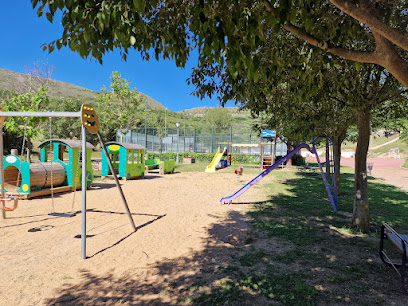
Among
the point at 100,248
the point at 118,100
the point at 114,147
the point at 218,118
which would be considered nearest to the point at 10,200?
the point at 100,248

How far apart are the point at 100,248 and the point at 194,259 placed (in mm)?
1723

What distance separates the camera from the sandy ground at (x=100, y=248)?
10.6 feet

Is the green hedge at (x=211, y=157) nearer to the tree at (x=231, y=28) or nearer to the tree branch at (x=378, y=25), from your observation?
the tree at (x=231, y=28)

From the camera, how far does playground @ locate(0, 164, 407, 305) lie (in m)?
3.10

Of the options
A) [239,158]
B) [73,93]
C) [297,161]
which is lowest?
[297,161]

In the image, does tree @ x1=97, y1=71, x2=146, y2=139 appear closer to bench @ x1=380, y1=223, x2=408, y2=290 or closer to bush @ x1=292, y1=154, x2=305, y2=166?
bush @ x1=292, y1=154, x2=305, y2=166

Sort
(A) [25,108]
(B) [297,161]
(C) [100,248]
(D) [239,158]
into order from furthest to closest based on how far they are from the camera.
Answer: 1. (D) [239,158]
2. (B) [297,161]
3. (A) [25,108]
4. (C) [100,248]

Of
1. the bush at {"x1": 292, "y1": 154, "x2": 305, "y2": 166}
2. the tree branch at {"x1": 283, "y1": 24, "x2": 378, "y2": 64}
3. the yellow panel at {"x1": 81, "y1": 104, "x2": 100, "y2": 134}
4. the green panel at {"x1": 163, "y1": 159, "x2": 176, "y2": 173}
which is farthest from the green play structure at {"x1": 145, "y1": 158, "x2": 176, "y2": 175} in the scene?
the tree branch at {"x1": 283, "y1": 24, "x2": 378, "y2": 64}

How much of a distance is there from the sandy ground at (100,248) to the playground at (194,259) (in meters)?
0.02

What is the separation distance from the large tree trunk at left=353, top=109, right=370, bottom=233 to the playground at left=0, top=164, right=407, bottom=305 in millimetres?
397

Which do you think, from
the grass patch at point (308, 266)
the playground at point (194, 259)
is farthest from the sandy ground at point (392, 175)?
the grass patch at point (308, 266)

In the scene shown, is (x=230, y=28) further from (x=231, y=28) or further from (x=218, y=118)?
(x=218, y=118)

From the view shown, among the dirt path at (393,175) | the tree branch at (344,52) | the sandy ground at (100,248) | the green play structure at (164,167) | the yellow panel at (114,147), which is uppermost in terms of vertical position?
the tree branch at (344,52)

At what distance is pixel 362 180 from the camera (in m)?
5.64
